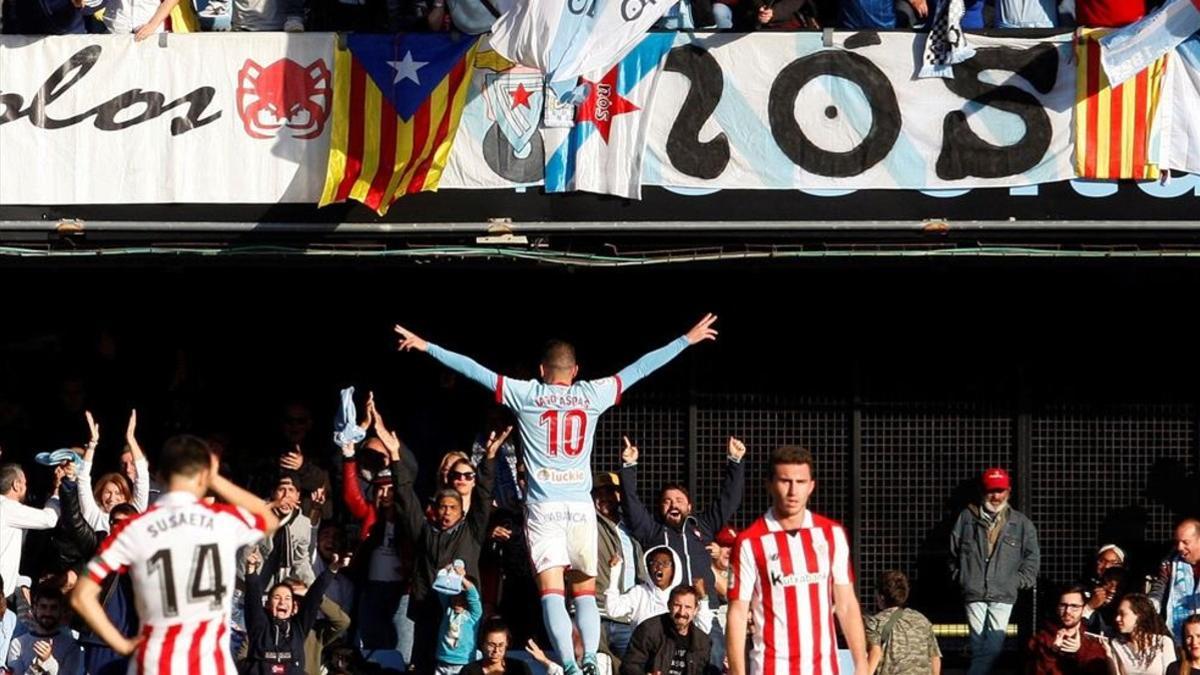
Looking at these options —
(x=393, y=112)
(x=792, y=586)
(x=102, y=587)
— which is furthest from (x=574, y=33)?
(x=792, y=586)

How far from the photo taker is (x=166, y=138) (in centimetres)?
1680

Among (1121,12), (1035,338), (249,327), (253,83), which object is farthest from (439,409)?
(1121,12)

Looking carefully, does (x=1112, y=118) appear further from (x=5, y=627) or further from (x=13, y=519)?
(x=5, y=627)

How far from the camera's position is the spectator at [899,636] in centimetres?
1570

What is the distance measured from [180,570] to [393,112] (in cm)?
566

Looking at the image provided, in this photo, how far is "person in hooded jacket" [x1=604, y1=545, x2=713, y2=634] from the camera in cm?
1612

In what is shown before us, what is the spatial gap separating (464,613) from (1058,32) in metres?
5.79

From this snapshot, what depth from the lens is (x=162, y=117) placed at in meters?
16.8

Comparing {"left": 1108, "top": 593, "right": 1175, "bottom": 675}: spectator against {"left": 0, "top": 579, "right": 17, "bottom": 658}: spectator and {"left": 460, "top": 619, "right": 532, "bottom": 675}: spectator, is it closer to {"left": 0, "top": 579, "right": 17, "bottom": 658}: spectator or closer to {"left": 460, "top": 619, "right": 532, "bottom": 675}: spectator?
{"left": 460, "top": 619, "right": 532, "bottom": 675}: spectator

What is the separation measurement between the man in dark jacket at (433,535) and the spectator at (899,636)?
8.91ft

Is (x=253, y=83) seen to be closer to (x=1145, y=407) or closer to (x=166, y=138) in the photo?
(x=166, y=138)

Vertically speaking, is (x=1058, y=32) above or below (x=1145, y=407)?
above

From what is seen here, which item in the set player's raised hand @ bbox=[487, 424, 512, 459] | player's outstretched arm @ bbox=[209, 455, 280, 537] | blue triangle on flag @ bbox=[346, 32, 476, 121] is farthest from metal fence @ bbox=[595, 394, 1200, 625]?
player's outstretched arm @ bbox=[209, 455, 280, 537]

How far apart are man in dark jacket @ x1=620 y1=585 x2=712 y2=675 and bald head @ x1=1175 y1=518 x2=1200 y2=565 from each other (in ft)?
11.6
